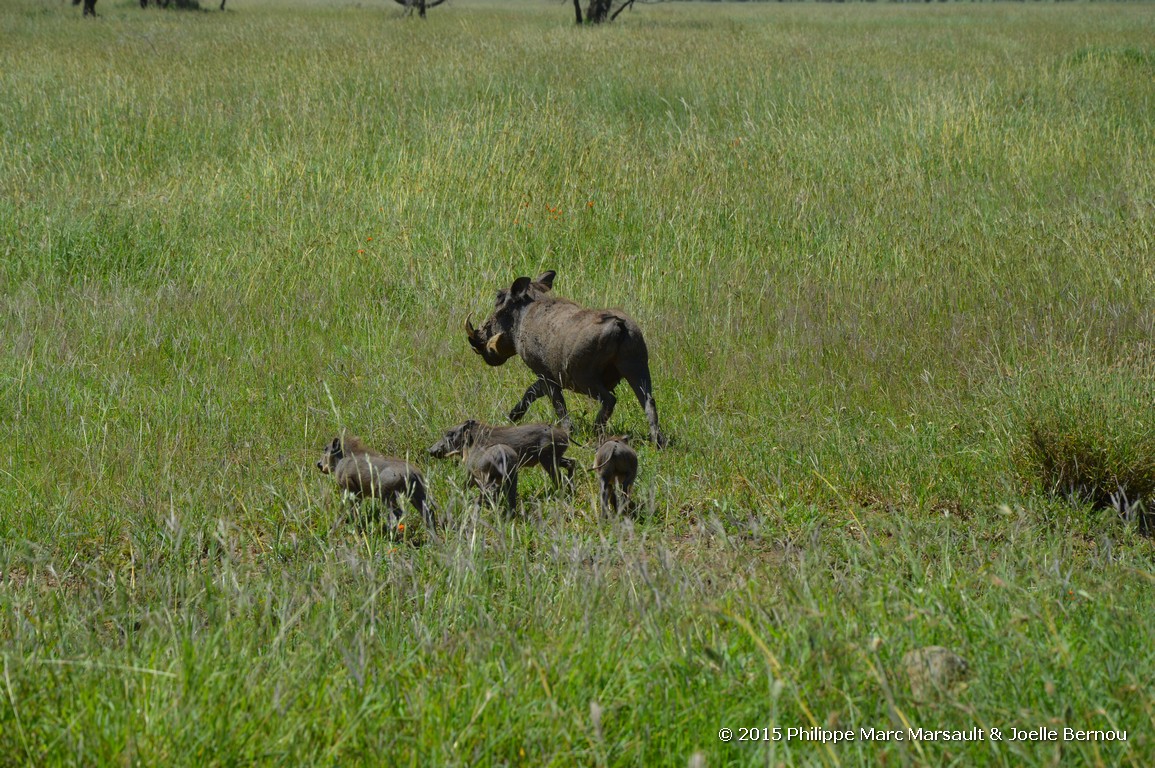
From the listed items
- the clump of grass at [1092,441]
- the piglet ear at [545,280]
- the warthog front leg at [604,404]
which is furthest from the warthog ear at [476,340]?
the clump of grass at [1092,441]

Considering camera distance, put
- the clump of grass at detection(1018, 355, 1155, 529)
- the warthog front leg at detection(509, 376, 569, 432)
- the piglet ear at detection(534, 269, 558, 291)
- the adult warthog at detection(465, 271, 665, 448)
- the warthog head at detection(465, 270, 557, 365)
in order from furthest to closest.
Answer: the piglet ear at detection(534, 269, 558, 291)
the warthog head at detection(465, 270, 557, 365)
the warthog front leg at detection(509, 376, 569, 432)
the adult warthog at detection(465, 271, 665, 448)
the clump of grass at detection(1018, 355, 1155, 529)

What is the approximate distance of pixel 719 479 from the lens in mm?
4910

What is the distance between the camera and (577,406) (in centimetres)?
616

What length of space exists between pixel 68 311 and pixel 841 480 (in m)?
5.28

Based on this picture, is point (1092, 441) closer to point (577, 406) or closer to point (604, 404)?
point (604, 404)

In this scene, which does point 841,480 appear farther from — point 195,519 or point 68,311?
point 68,311

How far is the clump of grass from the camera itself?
14.8ft

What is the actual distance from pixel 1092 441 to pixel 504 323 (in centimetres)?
295

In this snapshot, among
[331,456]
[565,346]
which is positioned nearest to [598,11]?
[565,346]

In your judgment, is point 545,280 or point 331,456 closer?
point 331,456

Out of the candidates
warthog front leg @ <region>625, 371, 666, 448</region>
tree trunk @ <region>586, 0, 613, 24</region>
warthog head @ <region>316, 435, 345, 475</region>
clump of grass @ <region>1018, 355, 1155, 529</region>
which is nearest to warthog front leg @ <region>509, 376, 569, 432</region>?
warthog front leg @ <region>625, 371, 666, 448</region>

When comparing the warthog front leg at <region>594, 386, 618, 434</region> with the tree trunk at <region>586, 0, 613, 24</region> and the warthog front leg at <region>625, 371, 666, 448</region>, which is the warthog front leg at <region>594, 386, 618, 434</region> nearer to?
the warthog front leg at <region>625, 371, 666, 448</region>

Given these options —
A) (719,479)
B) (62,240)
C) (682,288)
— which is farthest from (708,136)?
(719,479)

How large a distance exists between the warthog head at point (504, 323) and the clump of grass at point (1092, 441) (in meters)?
2.55
